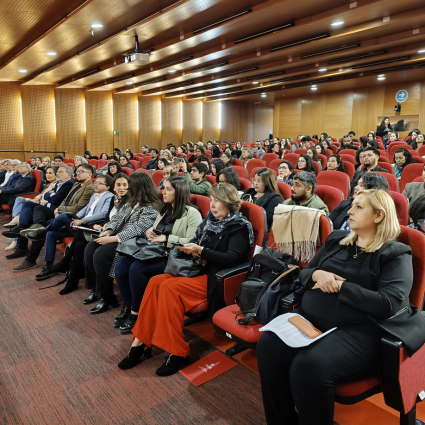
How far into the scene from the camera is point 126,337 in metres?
2.63

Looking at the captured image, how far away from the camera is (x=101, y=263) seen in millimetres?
2980

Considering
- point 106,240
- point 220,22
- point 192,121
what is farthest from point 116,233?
point 192,121

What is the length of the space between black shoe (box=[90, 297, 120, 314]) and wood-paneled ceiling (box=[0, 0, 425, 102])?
499 centimetres

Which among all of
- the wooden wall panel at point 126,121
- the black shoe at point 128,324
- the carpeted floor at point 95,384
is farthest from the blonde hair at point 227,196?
the wooden wall panel at point 126,121

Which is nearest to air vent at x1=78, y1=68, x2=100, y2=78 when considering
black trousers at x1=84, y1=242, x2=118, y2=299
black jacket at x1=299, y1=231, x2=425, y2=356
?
black trousers at x1=84, y1=242, x2=118, y2=299

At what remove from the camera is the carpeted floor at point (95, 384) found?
6.13 ft

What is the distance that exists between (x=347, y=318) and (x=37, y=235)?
3.46 m

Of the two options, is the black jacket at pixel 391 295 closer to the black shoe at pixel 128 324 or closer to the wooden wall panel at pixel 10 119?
the black shoe at pixel 128 324

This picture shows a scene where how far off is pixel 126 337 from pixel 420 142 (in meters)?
7.12

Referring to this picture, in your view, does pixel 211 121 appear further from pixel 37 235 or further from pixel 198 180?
pixel 37 235

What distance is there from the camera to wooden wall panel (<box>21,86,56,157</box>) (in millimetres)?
14117

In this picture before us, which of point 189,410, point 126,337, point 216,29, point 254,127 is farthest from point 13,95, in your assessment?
point 189,410

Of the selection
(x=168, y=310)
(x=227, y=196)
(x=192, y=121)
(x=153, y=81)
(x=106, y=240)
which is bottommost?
(x=168, y=310)

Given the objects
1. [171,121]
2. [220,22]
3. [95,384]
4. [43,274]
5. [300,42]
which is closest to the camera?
[95,384]
